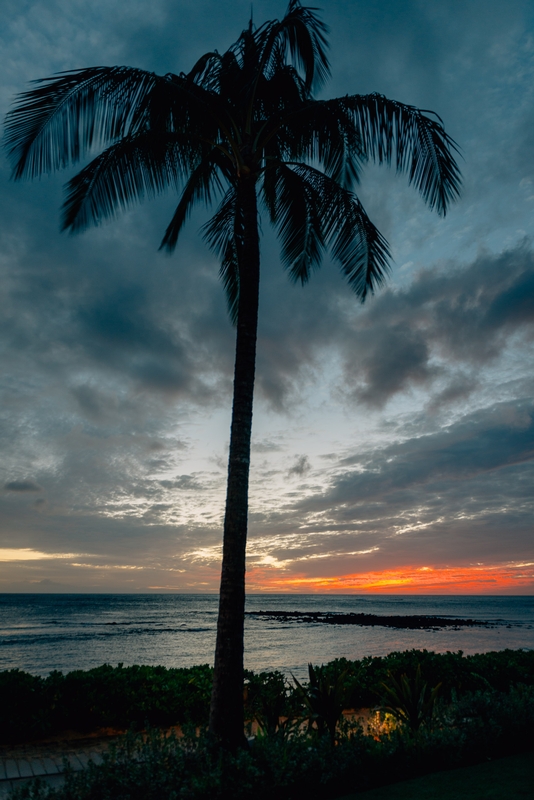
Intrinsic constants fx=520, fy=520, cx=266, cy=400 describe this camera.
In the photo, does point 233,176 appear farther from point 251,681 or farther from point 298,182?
point 251,681

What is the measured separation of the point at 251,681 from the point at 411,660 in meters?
3.95

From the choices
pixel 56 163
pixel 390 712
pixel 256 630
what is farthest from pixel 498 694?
pixel 256 630

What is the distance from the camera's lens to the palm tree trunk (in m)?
6.15

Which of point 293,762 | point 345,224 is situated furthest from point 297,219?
point 293,762

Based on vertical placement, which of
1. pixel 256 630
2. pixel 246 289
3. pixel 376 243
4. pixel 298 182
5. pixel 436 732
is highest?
pixel 298 182

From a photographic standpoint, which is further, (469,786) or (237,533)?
(237,533)

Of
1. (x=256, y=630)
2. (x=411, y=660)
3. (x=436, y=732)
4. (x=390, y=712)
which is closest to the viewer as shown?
(x=436, y=732)

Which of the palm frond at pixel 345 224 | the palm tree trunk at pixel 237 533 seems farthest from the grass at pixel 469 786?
the palm frond at pixel 345 224

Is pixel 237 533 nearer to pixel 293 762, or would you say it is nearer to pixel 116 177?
pixel 293 762

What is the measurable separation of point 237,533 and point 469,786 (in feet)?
11.7

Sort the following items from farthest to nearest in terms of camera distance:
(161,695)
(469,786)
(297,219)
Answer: (297,219)
(161,695)
(469,786)

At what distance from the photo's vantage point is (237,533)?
6707 mm

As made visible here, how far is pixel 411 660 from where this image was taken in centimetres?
1145

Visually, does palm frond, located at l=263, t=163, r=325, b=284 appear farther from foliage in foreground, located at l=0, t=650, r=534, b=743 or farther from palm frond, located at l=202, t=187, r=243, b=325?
foliage in foreground, located at l=0, t=650, r=534, b=743
